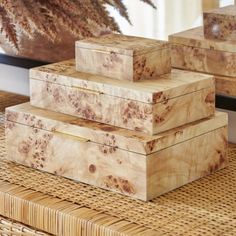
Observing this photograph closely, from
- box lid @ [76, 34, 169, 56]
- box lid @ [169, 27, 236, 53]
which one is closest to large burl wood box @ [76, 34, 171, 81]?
box lid @ [76, 34, 169, 56]

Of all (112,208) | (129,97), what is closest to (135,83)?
(129,97)

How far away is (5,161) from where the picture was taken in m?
1.00

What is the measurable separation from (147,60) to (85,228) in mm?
220

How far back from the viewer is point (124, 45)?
912 mm

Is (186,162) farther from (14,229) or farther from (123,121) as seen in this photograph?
(14,229)

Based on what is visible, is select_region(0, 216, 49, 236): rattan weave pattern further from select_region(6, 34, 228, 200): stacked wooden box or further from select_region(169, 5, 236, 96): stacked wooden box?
select_region(169, 5, 236, 96): stacked wooden box

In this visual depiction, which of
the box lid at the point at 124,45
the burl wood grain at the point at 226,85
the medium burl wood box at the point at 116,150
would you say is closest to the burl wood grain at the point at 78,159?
the medium burl wood box at the point at 116,150

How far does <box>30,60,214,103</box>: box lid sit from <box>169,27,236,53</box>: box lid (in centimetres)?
12

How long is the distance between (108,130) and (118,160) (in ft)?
0.12

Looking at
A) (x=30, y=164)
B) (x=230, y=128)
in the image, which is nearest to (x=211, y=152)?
(x=230, y=128)

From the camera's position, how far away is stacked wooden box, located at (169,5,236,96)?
1.02 meters

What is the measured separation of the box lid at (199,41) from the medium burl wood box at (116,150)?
131 mm

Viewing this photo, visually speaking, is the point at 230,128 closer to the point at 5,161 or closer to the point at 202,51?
the point at 202,51

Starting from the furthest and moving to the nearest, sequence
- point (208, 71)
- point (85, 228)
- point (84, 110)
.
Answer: point (208, 71)
point (84, 110)
point (85, 228)
